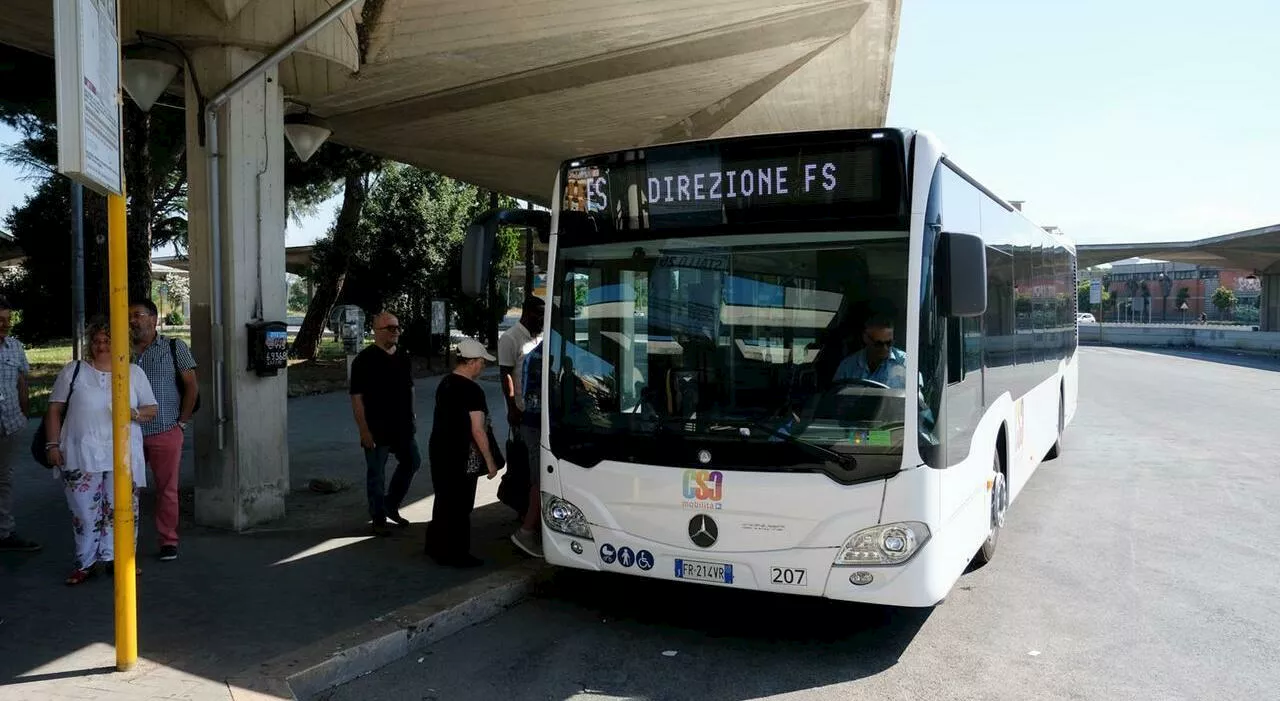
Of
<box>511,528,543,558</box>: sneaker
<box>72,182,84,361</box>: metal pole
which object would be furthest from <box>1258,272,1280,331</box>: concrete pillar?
<box>72,182,84,361</box>: metal pole

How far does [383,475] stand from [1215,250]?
58314mm

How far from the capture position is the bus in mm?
4879

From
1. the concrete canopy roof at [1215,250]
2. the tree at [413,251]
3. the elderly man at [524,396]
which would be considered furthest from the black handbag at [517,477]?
the concrete canopy roof at [1215,250]

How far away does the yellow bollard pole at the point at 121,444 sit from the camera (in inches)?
164

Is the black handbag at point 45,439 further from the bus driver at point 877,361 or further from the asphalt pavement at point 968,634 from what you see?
the bus driver at point 877,361

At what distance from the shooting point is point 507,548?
7.28 m

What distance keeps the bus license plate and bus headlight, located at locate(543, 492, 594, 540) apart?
0.61 meters

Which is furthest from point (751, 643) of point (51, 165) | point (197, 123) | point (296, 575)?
point (51, 165)

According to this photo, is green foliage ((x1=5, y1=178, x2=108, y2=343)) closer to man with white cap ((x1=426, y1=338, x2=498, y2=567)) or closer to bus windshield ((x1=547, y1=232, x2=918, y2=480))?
man with white cap ((x1=426, y1=338, x2=498, y2=567))

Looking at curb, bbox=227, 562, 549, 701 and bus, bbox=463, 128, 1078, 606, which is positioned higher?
bus, bbox=463, 128, 1078, 606

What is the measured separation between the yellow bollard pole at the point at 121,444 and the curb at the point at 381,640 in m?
0.56

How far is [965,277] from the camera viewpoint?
4.95m

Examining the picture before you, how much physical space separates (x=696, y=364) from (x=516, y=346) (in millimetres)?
2702

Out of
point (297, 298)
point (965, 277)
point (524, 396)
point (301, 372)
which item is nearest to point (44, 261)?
point (301, 372)
